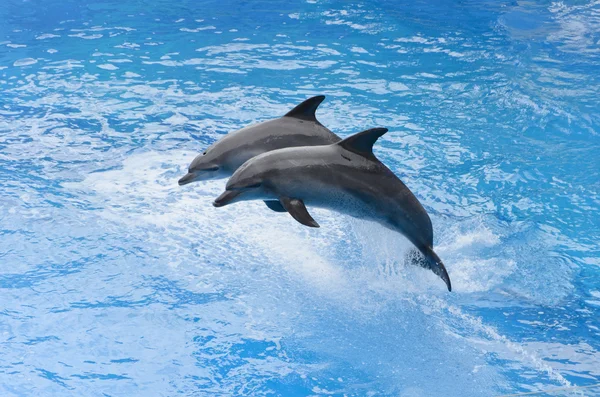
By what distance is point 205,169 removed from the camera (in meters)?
4.63

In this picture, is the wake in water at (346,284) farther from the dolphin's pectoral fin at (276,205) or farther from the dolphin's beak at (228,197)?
the dolphin's beak at (228,197)

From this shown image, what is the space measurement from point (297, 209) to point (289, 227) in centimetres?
221

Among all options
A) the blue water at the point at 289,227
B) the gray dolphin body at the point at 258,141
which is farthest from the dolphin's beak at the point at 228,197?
the blue water at the point at 289,227

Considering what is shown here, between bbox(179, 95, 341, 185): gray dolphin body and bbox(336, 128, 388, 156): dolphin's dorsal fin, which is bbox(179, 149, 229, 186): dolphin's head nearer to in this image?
bbox(179, 95, 341, 185): gray dolphin body

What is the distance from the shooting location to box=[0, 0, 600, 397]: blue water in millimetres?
4695

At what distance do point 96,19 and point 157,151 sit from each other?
505 cm

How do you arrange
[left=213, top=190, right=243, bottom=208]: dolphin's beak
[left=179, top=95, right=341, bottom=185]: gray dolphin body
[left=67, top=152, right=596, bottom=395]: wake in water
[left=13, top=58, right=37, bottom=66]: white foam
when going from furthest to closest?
[left=13, top=58, right=37, bottom=66]: white foam
[left=67, top=152, right=596, bottom=395]: wake in water
[left=179, top=95, right=341, bottom=185]: gray dolphin body
[left=213, top=190, right=243, bottom=208]: dolphin's beak

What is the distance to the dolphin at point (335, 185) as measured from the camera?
13.5 feet

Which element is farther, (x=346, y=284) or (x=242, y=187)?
(x=346, y=284)

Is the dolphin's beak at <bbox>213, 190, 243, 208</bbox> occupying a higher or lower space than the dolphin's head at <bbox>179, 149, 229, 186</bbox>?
higher

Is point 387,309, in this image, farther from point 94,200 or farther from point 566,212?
point 94,200

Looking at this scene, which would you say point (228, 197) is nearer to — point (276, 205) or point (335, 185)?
point (276, 205)

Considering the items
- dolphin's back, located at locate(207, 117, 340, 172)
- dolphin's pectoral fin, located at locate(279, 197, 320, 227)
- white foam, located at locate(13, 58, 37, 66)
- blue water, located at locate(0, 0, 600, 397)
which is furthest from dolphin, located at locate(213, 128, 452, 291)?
white foam, located at locate(13, 58, 37, 66)

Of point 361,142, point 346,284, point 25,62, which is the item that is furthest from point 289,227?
point 25,62
